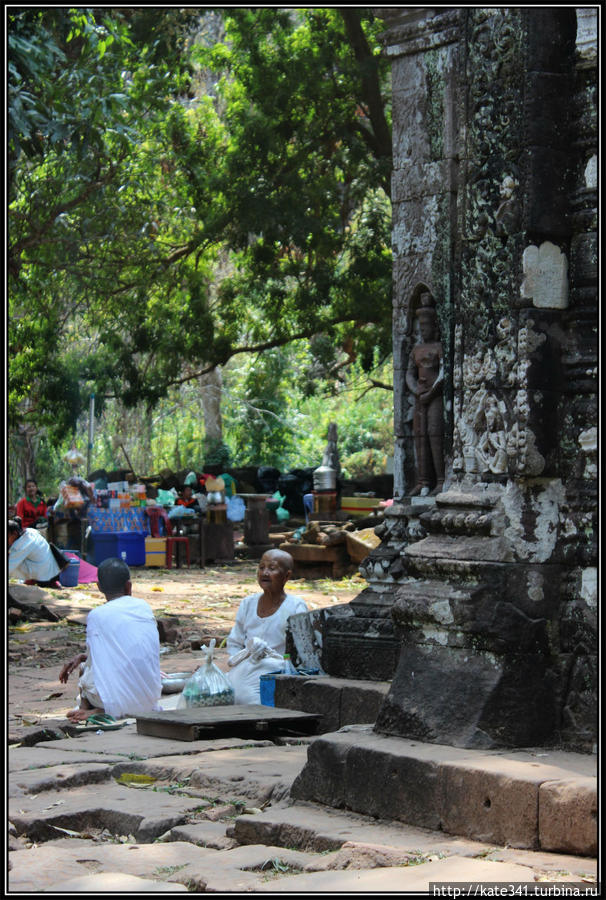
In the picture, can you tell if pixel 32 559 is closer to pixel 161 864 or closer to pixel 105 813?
pixel 105 813

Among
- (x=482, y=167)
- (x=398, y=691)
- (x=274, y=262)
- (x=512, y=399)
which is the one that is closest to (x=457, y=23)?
(x=482, y=167)

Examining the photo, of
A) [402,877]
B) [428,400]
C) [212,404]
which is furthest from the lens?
[212,404]

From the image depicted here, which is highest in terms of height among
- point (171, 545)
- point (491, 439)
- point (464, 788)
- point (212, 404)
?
point (212, 404)

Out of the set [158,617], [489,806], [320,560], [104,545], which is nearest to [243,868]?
[489,806]

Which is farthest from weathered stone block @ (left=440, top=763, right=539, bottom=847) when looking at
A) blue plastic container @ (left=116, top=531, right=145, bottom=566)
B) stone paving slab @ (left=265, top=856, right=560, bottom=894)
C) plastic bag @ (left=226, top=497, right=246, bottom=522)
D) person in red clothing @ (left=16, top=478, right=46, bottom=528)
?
plastic bag @ (left=226, top=497, right=246, bottom=522)

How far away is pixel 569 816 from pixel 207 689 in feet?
10.9

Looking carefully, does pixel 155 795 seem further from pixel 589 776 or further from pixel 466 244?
pixel 466 244

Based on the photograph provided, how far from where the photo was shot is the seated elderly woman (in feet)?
47.4

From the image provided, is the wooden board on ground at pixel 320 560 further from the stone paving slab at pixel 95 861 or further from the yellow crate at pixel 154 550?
the stone paving slab at pixel 95 861

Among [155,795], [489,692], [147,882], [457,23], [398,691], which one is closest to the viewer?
[147,882]

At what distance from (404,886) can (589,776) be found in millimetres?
842

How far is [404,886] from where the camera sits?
10.5 feet

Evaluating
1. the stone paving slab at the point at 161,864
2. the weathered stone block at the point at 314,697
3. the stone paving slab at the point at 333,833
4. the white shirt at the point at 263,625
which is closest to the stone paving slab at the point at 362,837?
the stone paving slab at the point at 333,833

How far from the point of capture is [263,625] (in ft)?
24.0
